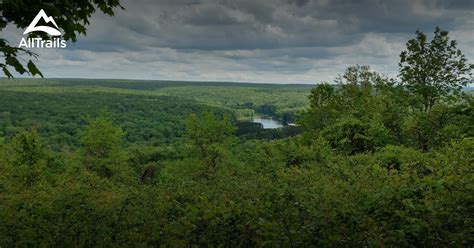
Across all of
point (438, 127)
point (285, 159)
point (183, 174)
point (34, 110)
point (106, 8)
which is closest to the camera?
point (106, 8)

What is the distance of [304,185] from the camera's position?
14.7m

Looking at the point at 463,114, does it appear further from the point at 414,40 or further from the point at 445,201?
the point at 445,201

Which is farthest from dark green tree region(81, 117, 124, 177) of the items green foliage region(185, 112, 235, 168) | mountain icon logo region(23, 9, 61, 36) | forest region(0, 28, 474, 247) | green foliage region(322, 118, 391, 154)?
mountain icon logo region(23, 9, 61, 36)

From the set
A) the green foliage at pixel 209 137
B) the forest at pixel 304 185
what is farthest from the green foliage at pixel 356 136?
the green foliage at pixel 209 137

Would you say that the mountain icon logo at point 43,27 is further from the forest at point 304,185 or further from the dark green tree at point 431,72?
the dark green tree at point 431,72

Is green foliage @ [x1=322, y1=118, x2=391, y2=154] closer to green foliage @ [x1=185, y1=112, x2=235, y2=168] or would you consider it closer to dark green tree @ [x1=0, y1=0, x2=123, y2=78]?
green foliage @ [x1=185, y1=112, x2=235, y2=168]

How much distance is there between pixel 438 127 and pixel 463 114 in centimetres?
433

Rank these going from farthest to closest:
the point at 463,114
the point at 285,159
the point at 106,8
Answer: the point at 285,159 < the point at 463,114 < the point at 106,8

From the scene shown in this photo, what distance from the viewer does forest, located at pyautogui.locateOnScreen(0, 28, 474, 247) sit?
776cm

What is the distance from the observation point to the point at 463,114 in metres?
22.8

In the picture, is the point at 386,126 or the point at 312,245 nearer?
the point at 312,245

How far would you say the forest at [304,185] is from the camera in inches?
305

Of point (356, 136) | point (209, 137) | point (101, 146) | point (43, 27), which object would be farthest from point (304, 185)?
point (101, 146)

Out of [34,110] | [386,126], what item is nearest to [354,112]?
[386,126]
